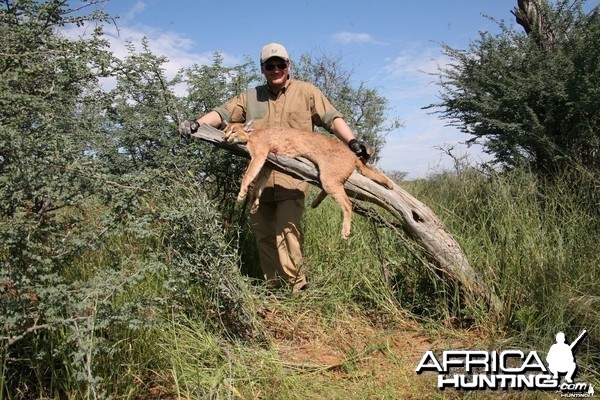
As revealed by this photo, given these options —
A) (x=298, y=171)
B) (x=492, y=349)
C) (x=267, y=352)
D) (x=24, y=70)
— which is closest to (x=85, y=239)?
(x=24, y=70)

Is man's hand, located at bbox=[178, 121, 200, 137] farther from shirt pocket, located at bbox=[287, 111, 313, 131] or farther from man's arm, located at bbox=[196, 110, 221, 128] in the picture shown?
shirt pocket, located at bbox=[287, 111, 313, 131]

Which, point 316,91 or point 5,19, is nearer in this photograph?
point 5,19

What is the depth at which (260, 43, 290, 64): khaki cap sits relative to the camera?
493cm

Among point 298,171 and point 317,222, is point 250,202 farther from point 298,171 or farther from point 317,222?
point 317,222

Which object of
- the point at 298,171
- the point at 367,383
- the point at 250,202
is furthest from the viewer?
the point at 250,202

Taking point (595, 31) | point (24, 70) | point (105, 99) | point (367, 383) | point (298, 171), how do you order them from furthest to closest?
point (595, 31)
point (298, 171)
point (105, 99)
point (367, 383)
point (24, 70)

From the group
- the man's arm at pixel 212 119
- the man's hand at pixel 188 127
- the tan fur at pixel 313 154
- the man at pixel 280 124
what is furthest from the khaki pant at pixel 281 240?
the man's hand at pixel 188 127

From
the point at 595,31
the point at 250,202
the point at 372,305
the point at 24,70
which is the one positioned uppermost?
the point at 595,31

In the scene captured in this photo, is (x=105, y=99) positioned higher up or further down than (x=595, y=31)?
further down

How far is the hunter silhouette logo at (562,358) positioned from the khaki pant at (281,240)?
8.14 feet

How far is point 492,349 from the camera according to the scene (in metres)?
3.67

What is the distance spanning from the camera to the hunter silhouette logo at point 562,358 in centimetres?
324

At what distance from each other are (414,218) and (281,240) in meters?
Result: 1.44

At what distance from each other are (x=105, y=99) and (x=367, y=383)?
3085 mm
